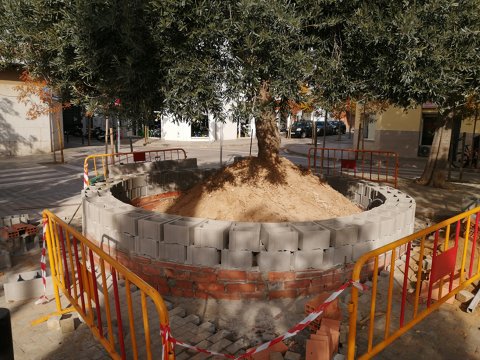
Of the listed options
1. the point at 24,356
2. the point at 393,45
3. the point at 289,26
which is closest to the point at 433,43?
the point at 393,45

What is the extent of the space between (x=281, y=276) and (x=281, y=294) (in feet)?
0.79

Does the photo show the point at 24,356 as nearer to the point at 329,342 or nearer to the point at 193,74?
the point at 329,342

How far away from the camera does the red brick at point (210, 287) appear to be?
4.72 meters

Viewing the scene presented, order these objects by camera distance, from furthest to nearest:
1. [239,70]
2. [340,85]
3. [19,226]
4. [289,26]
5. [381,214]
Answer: [19,226] → [381,214] → [340,85] → [239,70] → [289,26]

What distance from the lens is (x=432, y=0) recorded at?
416cm

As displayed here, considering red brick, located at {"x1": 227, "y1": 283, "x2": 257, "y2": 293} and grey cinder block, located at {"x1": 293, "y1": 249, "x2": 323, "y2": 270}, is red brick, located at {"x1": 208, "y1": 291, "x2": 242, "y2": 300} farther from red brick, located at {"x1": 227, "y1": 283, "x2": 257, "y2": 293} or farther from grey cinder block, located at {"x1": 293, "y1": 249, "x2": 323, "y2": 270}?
grey cinder block, located at {"x1": 293, "y1": 249, "x2": 323, "y2": 270}

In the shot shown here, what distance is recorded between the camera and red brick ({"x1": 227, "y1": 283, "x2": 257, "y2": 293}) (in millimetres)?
4691

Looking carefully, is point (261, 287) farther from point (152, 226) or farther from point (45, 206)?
point (45, 206)

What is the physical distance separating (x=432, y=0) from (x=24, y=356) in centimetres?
574

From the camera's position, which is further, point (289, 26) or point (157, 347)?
point (289, 26)

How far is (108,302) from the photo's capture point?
134 inches

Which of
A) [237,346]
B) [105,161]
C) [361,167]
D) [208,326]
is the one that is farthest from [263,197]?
[361,167]

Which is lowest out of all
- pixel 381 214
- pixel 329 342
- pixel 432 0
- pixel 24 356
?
pixel 24 356

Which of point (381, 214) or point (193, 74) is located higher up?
point (193, 74)
